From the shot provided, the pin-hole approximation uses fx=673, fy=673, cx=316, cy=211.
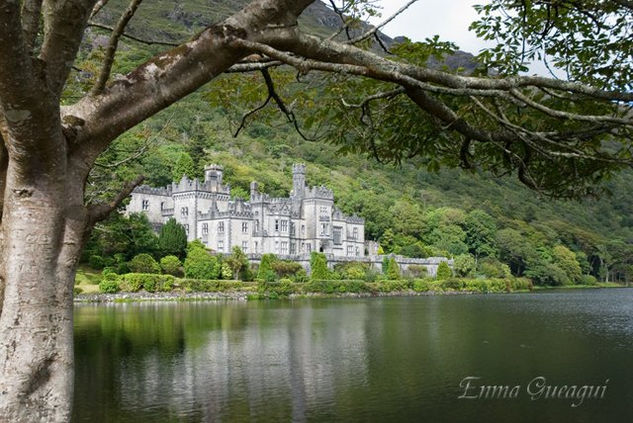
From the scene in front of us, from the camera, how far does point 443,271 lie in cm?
7162

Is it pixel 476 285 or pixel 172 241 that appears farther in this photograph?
pixel 476 285

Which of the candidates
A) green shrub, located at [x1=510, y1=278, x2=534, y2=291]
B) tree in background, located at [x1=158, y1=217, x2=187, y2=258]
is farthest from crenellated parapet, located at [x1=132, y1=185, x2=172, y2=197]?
green shrub, located at [x1=510, y1=278, x2=534, y2=291]

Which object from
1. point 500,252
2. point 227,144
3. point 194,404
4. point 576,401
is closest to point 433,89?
point 194,404

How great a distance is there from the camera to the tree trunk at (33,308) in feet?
12.0

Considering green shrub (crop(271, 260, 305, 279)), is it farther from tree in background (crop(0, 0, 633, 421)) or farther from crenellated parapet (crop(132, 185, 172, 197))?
tree in background (crop(0, 0, 633, 421))

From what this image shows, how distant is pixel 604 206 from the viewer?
125 meters

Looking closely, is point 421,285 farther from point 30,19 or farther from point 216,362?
point 30,19

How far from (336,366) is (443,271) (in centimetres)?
5386

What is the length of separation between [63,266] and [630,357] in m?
21.1

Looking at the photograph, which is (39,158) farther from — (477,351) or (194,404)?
(477,351)

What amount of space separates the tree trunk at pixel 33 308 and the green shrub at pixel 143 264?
148 ft

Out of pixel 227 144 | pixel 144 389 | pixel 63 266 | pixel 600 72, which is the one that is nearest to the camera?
pixel 63 266

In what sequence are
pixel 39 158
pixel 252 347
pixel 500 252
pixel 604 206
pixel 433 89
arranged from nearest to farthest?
pixel 39 158 → pixel 433 89 → pixel 252 347 → pixel 500 252 → pixel 604 206

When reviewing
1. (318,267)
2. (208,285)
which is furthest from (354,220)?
(208,285)
